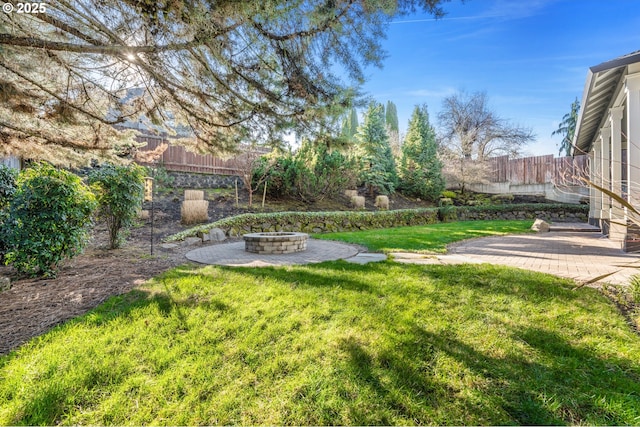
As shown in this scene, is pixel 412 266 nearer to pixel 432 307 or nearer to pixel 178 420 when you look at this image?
pixel 432 307

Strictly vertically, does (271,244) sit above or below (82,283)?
above

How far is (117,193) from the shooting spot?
225 inches

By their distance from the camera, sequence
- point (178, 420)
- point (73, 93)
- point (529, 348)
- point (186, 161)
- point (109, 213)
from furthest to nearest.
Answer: point (186, 161), point (109, 213), point (73, 93), point (529, 348), point (178, 420)

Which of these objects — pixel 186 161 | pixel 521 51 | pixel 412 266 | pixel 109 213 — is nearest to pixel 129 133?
pixel 109 213

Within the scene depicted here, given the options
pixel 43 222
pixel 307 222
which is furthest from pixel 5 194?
pixel 307 222

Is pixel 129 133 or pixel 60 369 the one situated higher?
pixel 129 133

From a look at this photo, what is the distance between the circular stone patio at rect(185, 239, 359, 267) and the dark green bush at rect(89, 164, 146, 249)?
60.8 inches

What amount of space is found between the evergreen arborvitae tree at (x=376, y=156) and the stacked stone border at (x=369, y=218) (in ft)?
11.9

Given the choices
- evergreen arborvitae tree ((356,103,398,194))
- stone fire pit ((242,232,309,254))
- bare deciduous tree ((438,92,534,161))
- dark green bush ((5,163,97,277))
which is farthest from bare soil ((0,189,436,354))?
bare deciduous tree ((438,92,534,161))

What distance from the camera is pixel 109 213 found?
5824 millimetres

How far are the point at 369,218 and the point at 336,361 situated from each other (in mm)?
9185

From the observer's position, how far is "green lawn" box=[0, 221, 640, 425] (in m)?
1.78

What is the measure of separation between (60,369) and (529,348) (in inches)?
144

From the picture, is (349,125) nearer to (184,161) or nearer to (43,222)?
(184,161)
